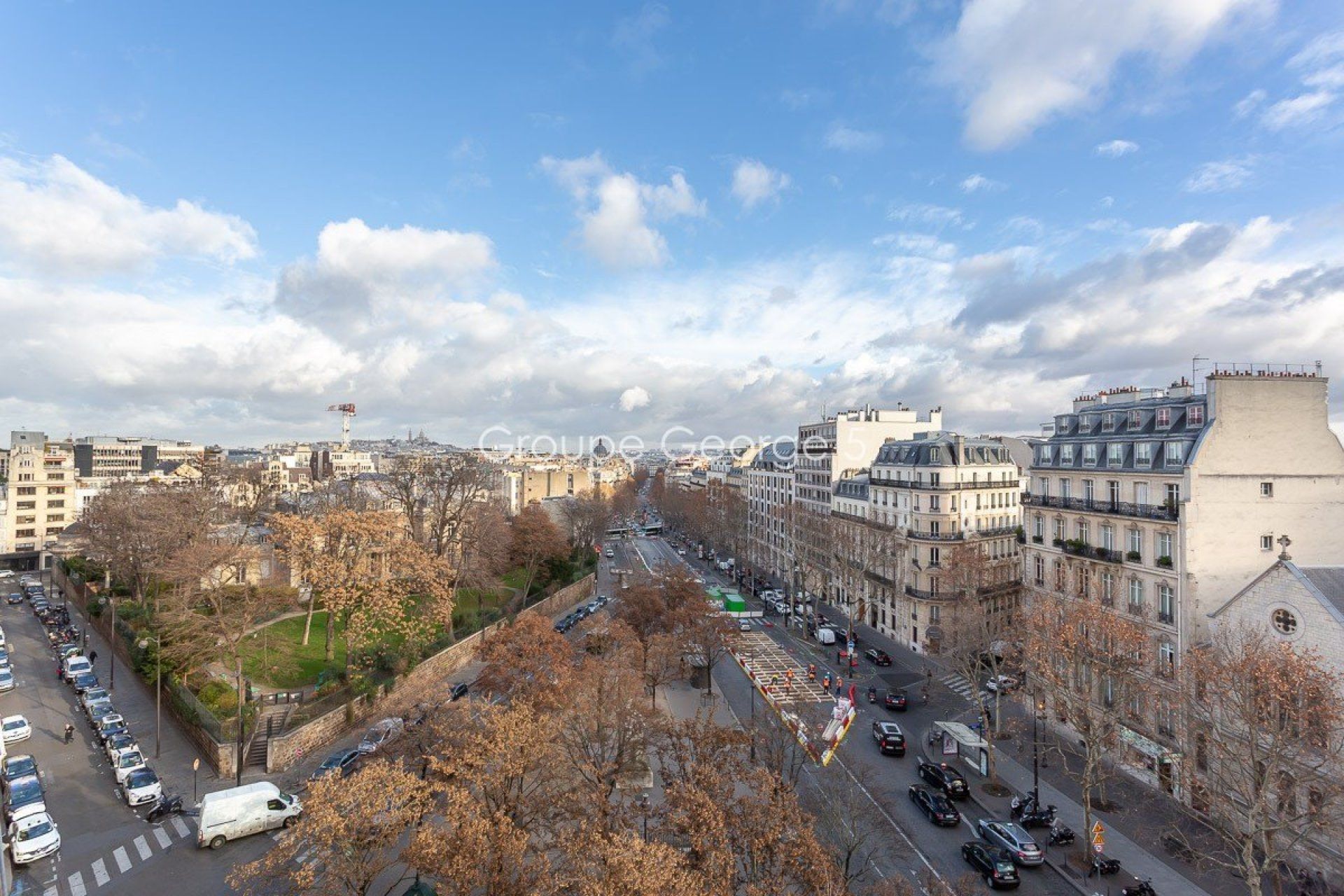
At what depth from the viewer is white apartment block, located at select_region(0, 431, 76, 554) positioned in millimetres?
85812

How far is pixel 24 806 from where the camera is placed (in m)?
24.5

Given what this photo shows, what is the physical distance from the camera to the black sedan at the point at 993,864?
21969 mm

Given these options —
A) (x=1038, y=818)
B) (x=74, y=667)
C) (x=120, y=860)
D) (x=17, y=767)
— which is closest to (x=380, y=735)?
(x=120, y=860)

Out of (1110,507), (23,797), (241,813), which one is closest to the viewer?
(241,813)

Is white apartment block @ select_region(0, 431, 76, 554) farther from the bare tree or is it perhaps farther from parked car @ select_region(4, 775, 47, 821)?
the bare tree

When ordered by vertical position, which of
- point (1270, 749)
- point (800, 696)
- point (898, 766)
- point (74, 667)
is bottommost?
point (898, 766)

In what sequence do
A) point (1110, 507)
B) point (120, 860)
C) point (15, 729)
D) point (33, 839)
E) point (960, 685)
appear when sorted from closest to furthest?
point (33, 839) < point (120, 860) < point (15, 729) < point (1110, 507) < point (960, 685)

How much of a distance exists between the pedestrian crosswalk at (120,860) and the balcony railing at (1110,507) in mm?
42839

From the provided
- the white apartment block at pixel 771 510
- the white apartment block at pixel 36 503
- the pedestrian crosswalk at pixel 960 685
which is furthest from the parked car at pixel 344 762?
the white apartment block at pixel 36 503

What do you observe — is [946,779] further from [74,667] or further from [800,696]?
[74,667]

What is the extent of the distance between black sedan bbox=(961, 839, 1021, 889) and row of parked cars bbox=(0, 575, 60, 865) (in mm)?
32501

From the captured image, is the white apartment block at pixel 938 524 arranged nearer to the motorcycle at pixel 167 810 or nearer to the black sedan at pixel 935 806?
the black sedan at pixel 935 806

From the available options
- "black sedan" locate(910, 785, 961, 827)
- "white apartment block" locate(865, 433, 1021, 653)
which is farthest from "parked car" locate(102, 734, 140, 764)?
"white apartment block" locate(865, 433, 1021, 653)

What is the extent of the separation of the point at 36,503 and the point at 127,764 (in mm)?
84812
